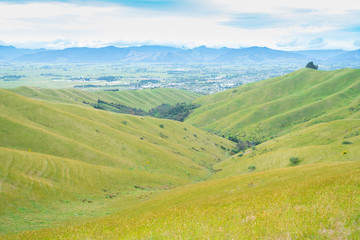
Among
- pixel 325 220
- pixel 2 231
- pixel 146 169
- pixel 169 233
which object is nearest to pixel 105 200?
pixel 2 231

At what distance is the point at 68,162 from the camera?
226 feet

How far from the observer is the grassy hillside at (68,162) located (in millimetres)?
48312

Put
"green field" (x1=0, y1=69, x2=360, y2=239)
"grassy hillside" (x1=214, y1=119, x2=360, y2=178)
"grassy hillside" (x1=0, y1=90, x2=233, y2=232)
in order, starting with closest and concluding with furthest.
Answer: "green field" (x1=0, y1=69, x2=360, y2=239) → "grassy hillside" (x1=0, y1=90, x2=233, y2=232) → "grassy hillside" (x1=214, y1=119, x2=360, y2=178)

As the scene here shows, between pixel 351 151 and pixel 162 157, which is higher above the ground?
pixel 351 151

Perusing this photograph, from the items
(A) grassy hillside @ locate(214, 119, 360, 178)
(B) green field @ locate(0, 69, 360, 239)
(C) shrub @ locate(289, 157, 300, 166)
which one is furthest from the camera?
(C) shrub @ locate(289, 157, 300, 166)

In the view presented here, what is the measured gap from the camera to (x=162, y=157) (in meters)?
114

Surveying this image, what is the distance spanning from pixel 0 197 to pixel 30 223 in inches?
365

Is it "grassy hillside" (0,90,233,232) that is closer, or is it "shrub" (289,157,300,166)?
"grassy hillside" (0,90,233,232)

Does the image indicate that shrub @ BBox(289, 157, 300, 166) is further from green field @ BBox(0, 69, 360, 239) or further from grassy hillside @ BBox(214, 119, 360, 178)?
grassy hillside @ BBox(214, 119, 360, 178)

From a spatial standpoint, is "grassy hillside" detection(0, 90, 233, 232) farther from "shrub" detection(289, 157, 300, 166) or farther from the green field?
"shrub" detection(289, 157, 300, 166)

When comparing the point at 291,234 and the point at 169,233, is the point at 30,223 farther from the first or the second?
the point at 291,234

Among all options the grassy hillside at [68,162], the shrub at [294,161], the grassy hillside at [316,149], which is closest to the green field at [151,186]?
the grassy hillside at [68,162]

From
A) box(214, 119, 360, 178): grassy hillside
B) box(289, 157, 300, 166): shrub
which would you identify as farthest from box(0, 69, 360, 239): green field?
box(289, 157, 300, 166): shrub

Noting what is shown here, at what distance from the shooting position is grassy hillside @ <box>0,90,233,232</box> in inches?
1902
